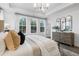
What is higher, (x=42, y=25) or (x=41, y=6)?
(x=41, y=6)

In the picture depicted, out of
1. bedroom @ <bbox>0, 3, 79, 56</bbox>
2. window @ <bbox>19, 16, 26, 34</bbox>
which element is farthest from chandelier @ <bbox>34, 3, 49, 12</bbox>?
window @ <bbox>19, 16, 26, 34</bbox>

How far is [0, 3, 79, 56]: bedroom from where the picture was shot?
65.1 inches

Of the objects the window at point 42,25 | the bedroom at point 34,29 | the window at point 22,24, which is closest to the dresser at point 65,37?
the bedroom at point 34,29

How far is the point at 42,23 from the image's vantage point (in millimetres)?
2895

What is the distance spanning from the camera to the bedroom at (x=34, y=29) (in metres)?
1.65

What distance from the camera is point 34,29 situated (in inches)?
109

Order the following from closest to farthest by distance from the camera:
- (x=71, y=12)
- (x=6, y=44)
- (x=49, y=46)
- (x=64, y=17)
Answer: (x=6, y=44) < (x=49, y=46) < (x=71, y=12) < (x=64, y=17)

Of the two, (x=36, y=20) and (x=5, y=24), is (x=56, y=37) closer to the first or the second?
(x=36, y=20)

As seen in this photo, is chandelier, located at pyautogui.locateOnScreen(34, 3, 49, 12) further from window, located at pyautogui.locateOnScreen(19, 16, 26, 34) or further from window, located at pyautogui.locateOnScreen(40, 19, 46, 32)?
window, located at pyautogui.locateOnScreen(19, 16, 26, 34)

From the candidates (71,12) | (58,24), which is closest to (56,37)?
(58,24)

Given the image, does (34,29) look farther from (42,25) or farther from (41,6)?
(41,6)

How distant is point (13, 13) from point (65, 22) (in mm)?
2954

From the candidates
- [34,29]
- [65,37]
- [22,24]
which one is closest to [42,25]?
[34,29]

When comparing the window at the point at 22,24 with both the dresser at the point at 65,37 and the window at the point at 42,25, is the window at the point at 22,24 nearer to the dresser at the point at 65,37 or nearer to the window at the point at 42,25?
the window at the point at 42,25
